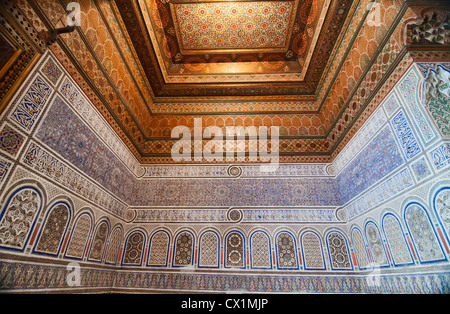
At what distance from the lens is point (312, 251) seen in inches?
96.4

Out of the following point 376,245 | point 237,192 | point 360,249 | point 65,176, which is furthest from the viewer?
point 237,192

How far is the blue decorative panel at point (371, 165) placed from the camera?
187 cm

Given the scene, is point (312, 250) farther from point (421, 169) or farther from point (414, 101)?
point (414, 101)

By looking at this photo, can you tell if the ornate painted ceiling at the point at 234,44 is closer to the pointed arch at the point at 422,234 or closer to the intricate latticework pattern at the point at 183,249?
the pointed arch at the point at 422,234

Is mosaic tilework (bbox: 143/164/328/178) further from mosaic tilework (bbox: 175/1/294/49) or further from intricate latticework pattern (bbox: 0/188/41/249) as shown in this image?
mosaic tilework (bbox: 175/1/294/49)

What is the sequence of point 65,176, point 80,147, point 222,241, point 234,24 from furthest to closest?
point 234,24 < point 222,241 < point 80,147 < point 65,176

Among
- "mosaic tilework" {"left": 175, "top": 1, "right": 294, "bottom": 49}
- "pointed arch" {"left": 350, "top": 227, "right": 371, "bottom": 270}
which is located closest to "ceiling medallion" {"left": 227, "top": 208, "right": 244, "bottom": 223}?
"pointed arch" {"left": 350, "top": 227, "right": 371, "bottom": 270}

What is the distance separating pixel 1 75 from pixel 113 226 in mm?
1832

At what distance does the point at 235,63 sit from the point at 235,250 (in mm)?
3009

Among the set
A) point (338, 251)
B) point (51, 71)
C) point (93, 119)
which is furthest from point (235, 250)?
point (51, 71)

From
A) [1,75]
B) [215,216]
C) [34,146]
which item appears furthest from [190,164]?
[1,75]

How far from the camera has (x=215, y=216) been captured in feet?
8.79

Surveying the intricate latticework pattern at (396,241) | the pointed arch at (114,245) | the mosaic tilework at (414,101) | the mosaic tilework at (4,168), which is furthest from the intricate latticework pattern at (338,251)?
the mosaic tilework at (4,168)

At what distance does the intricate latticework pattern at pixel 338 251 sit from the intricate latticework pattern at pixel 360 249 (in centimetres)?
11
